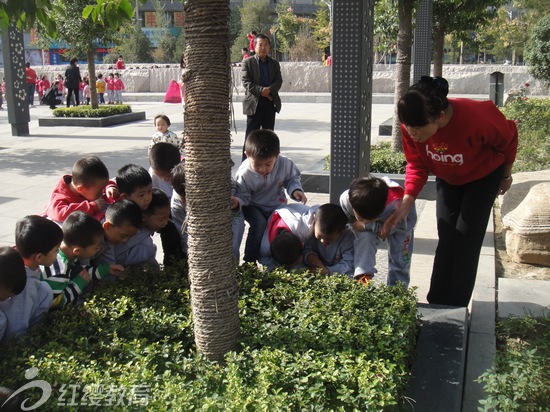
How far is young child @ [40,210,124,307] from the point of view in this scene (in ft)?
10.9

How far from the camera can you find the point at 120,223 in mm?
3619

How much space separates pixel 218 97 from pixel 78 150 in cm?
956

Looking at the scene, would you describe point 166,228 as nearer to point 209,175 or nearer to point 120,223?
point 120,223

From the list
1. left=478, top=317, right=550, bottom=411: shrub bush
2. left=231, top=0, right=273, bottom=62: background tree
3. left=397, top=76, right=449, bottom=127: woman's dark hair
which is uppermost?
left=231, top=0, right=273, bottom=62: background tree

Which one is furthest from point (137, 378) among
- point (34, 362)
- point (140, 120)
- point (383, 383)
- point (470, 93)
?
point (470, 93)

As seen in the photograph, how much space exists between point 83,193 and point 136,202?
37 centimetres

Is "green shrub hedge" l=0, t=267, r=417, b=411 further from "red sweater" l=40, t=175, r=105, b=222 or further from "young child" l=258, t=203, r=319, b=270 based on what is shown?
"red sweater" l=40, t=175, r=105, b=222

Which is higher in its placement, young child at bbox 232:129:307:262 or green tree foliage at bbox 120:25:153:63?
green tree foliage at bbox 120:25:153:63

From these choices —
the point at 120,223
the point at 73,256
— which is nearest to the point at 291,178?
the point at 120,223

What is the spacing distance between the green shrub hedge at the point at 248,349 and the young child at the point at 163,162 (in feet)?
4.76

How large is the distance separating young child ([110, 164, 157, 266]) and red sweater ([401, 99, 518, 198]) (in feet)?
5.48

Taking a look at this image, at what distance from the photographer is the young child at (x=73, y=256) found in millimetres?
3312

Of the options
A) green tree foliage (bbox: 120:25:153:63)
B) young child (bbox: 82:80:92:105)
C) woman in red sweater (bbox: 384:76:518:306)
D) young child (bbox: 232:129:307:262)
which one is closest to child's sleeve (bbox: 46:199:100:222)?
young child (bbox: 232:129:307:262)

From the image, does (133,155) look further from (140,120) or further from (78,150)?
(140,120)
